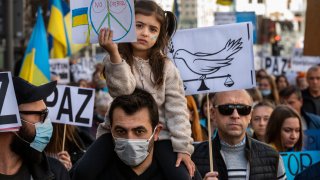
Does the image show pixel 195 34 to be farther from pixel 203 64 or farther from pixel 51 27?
pixel 51 27

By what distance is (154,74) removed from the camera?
537 centimetres

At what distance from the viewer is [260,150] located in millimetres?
6367

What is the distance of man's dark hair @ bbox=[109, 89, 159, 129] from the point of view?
4.95 metres

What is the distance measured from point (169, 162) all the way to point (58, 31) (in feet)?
38.7

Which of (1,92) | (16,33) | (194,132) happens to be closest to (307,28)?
(194,132)

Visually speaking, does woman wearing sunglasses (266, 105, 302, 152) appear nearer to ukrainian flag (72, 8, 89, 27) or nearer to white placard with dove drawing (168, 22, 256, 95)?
white placard with dove drawing (168, 22, 256, 95)

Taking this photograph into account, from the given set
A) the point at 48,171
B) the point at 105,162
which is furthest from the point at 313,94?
the point at 48,171

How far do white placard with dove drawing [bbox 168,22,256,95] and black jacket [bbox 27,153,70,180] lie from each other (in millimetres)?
1715

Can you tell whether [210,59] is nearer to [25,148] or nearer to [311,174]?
[311,174]

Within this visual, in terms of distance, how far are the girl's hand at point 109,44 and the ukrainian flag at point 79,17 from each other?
0.99 ft

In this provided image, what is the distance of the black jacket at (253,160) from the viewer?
628 cm

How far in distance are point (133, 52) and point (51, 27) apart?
37.6 ft

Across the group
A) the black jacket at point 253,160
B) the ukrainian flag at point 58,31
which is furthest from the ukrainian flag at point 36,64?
the black jacket at point 253,160

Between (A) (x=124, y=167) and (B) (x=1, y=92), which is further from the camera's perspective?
(A) (x=124, y=167)
